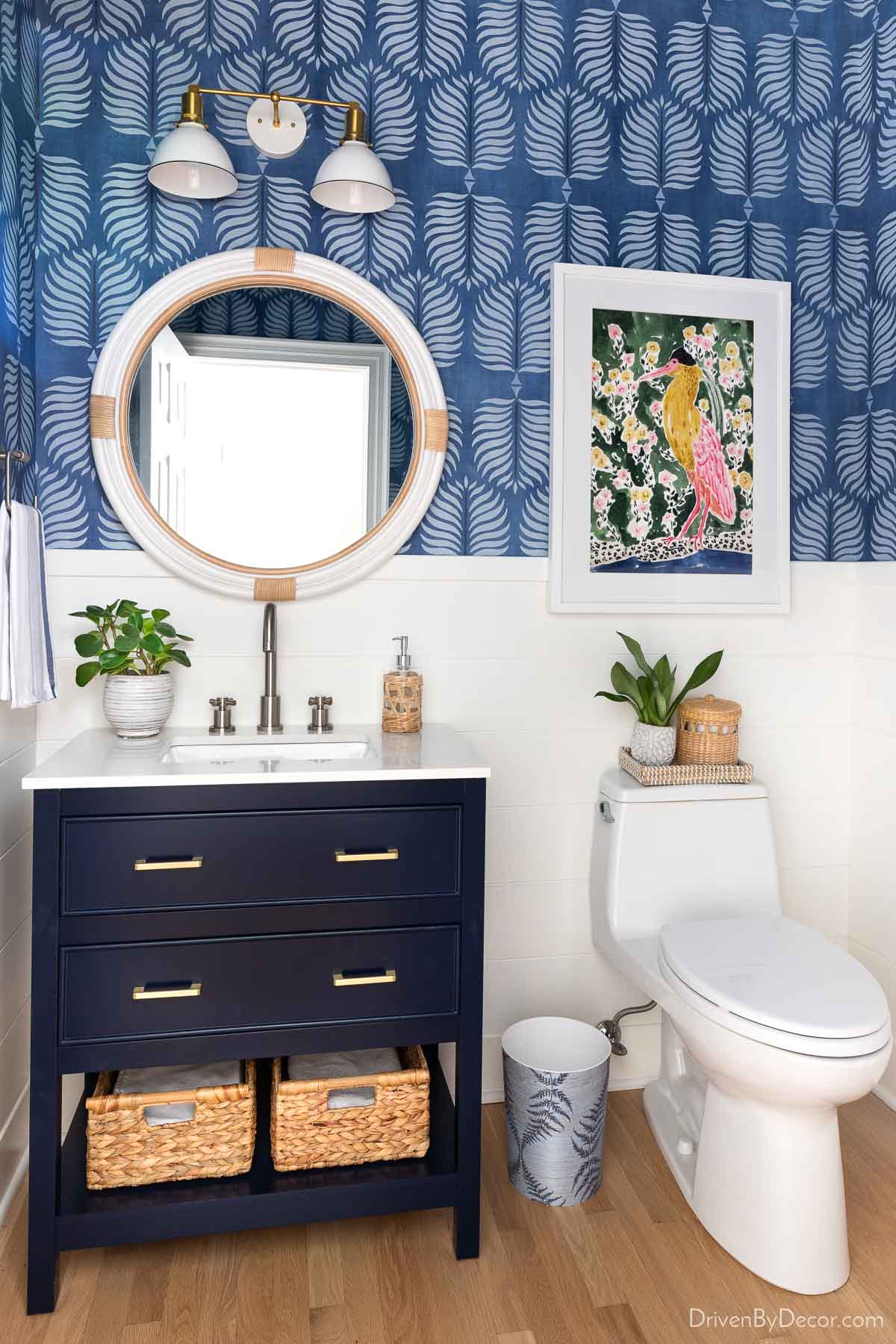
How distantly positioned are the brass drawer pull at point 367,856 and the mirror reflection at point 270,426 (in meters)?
0.72

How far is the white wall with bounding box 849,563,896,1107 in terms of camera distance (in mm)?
2242

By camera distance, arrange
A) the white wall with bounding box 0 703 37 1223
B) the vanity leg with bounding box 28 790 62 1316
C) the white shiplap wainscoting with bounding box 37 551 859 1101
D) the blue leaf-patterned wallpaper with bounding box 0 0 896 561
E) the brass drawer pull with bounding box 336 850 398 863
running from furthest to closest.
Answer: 1. the white shiplap wainscoting with bounding box 37 551 859 1101
2. the blue leaf-patterned wallpaper with bounding box 0 0 896 561
3. the white wall with bounding box 0 703 37 1223
4. the brass drawer pull with bounding box 336 850 398 863
5. the vanity leg with bounding box 28 790 62 1316

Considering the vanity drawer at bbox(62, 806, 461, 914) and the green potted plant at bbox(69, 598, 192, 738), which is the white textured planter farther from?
the green potted plant at bbox(69, 598, 192, 738)

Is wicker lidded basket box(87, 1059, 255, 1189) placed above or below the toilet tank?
below

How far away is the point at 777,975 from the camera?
165 cm

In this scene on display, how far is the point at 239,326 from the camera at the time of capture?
201cm

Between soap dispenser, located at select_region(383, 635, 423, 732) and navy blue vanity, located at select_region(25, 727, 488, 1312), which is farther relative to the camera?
soap dispenser, located at select_region(383, 635, 423, 732)

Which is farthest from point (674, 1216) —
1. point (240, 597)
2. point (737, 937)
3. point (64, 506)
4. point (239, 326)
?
point (239, 326)

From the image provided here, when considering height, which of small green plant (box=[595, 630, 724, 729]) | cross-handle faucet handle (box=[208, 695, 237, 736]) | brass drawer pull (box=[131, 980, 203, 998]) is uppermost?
small green plant (box=[595, 630, 724, 729])

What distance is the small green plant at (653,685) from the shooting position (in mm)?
2127

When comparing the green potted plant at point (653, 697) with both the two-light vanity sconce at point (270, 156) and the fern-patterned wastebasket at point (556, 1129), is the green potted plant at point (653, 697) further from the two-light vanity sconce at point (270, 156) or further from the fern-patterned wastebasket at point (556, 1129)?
the two-light vanity sconce at point (270, 156)

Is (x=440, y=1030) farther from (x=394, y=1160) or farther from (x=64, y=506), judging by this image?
(x=64, y=506)

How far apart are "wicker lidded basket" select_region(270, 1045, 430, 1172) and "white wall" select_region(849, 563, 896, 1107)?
46.8 inches
